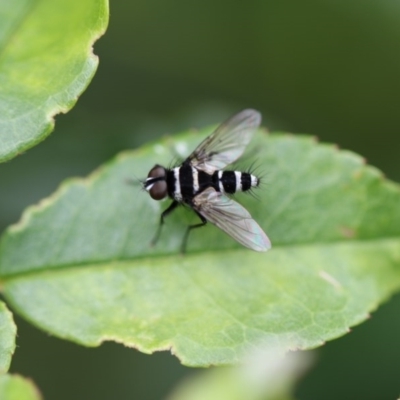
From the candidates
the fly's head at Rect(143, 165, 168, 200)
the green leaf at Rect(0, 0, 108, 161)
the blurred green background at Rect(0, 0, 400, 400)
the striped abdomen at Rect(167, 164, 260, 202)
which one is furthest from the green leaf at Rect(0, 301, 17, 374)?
the blurred green background at Rect(0, 0, 400, 400)

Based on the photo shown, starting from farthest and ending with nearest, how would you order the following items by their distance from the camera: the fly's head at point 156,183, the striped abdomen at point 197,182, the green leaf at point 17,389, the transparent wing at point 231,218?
the striped abdomen at point 197,182 < the fly's head at point 156,183 < the transparent wing at point 231,218 < the green leaf at point 17,389

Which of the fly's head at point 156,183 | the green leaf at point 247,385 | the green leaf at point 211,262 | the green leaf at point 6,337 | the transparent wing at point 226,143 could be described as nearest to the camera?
the green leaf at point 247,385

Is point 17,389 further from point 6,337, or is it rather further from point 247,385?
point 247,385

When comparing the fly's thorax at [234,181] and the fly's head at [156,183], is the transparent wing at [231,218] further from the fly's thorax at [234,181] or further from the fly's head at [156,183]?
the fly's head at [156,183]

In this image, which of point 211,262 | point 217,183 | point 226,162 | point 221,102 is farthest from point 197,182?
point 221,102

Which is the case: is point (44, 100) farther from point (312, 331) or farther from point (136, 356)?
point (136, 356)

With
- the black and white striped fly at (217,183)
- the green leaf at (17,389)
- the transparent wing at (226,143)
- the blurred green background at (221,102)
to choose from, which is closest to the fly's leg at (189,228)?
the black and white striped fly at (217,183)

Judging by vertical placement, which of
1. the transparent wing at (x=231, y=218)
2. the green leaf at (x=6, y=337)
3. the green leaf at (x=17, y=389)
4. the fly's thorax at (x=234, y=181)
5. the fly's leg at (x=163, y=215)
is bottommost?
the green leaf at (x=6, y=337)

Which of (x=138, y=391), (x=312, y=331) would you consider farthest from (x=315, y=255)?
(x=138, y=391)
